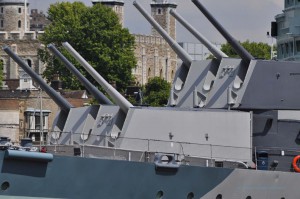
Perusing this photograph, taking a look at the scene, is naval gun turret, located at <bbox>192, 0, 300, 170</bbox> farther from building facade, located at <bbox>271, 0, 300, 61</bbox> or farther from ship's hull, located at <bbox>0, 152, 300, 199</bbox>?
building facade, located at <bbox>271, 0, 300, 61</bbox>

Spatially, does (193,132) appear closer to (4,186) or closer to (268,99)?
(268,99)

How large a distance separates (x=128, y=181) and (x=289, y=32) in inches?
360

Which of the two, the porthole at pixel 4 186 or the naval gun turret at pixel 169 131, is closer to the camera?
the porthole at pixel 4 186

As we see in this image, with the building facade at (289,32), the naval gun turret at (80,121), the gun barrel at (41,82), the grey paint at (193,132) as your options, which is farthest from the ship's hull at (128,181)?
the building facade at (289,32)

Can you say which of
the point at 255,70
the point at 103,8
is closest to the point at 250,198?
the point at 255,70

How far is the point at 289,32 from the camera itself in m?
46.0

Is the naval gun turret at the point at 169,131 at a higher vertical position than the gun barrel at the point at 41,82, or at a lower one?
lower

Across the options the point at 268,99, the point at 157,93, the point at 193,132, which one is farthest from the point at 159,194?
the point at 157,93

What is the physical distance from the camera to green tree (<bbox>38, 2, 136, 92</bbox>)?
13850 centimetres

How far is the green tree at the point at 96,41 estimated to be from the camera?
138m

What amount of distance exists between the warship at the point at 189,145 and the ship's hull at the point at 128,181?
0.07 ft

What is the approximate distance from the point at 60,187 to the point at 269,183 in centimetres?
558

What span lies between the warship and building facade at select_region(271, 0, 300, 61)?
2780 millimetres

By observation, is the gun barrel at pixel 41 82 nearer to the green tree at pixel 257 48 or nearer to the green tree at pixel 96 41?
the green tree at pixel 96 41
